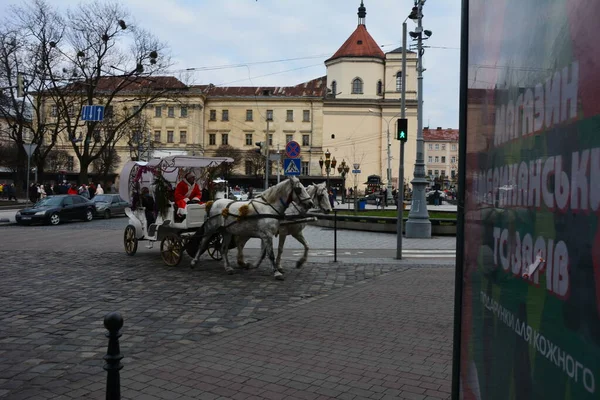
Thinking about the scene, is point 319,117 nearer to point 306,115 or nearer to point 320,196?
point 306,115

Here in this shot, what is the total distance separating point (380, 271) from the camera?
41.1 ft

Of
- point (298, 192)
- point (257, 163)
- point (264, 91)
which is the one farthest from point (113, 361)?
point (264, 91)

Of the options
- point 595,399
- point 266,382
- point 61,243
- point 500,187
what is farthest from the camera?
point 61,243

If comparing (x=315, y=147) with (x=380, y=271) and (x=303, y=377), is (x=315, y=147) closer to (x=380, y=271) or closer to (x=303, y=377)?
(x=380, y=271)

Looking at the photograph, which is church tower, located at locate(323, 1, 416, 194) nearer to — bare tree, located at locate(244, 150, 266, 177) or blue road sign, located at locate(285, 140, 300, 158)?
bare tree, located at locate(244, 150, 266, 177)

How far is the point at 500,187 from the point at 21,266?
12373 millimetres

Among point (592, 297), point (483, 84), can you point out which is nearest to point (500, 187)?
point (483, 84)

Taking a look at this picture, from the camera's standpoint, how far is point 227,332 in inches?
274

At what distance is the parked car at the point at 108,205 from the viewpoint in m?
31.4

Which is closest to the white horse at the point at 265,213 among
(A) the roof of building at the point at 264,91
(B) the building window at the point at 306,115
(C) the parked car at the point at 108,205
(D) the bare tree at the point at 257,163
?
(C) the parked car at the point at 108,205

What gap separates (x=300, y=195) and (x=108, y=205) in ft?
77.6

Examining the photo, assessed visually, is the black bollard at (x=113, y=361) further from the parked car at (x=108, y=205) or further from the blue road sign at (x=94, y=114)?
the parked car at (x=108, y=205)

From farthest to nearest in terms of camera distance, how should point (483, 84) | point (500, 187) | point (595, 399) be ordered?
1. point (483, 84)
2. point (500, 187)
3. point (595, 399)

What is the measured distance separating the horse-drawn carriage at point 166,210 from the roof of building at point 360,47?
7926 centimetres
